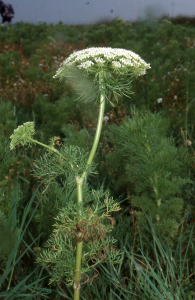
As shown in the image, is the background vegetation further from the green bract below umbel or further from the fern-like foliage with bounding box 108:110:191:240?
the green bract below umbel

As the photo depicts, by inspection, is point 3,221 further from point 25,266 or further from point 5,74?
point 5,74

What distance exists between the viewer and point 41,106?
342cm

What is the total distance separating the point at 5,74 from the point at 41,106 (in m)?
2.32

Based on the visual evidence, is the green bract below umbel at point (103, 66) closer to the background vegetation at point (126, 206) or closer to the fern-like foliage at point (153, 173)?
the background vegetation at point (126, 206)

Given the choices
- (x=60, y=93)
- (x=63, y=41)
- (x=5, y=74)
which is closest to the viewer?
(x=60, y=93)

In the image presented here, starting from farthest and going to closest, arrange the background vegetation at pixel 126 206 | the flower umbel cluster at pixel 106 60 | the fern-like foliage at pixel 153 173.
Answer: the fern-like foliage at pixel 153 173, the background vegetation at pixel 126 206, the flower umbel cluster at pixel 106 60

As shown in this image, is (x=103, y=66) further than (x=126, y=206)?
No

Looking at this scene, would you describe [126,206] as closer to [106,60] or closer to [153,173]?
[153,173]

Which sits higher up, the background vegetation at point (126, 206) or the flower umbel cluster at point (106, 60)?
the flower umbel cluster at point (106, 60)

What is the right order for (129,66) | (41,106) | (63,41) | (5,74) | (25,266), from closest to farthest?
1. (129,66)
2. (25,266)
3. (41,106)
4. (5,74)
5. (63,41)

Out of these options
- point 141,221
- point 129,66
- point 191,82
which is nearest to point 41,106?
point 191,82

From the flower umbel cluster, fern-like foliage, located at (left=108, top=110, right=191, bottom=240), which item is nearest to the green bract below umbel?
the flower umbel cluster

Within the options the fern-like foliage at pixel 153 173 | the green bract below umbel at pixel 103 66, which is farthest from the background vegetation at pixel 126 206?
the green bract below umbel at pixel 103 66

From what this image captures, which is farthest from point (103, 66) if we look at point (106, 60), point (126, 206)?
point (126, 206)
